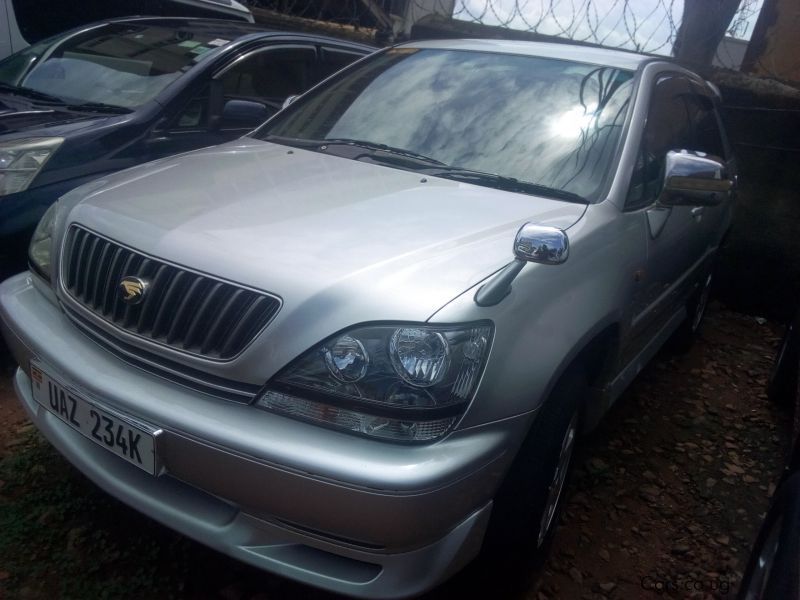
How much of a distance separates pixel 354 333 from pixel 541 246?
54cm

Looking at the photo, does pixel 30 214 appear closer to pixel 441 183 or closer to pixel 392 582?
pixel 441 183

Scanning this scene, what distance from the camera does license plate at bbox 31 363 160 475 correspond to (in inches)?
72.7

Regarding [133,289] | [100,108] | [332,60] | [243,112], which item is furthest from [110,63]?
[133,289]

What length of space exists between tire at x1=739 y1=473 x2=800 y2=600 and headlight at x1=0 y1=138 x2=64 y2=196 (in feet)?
9.93

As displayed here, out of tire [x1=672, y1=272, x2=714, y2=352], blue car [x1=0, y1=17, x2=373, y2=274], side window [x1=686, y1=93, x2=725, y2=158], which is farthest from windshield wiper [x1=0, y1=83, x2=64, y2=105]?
tire [x1=672, y1=272, x2=714, y2=352]

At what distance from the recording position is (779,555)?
1722mm

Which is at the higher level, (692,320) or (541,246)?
(541,246)

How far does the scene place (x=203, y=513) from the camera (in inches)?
73.7

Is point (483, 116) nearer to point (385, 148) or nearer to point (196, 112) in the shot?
point (385, 148)

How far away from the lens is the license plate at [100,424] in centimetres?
185

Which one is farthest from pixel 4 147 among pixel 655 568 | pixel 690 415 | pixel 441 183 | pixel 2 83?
pixel 690 415

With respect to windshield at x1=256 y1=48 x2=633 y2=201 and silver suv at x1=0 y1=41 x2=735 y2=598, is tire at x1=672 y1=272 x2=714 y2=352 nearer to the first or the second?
silver suv at x1=0 y1=41 x2=735 y2=598

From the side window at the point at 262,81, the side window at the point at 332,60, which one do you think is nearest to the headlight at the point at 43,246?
the side window at the point at 262,81

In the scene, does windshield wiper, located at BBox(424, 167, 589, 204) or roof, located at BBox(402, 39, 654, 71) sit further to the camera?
roof, located at BBox(402, 39, 654, 71)
